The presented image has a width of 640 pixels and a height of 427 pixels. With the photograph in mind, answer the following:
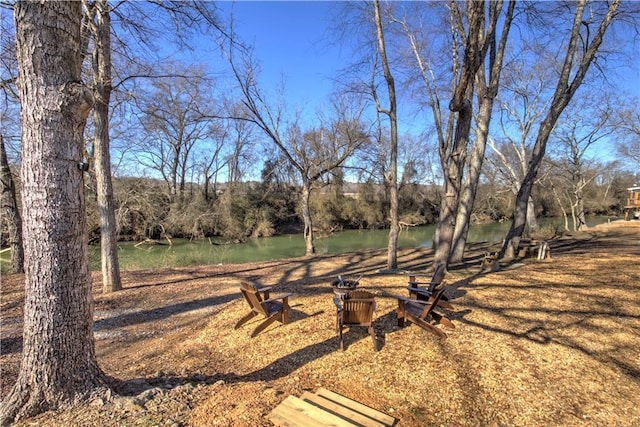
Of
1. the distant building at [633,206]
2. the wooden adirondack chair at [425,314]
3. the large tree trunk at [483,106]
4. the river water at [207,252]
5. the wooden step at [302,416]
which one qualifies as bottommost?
the river water at [207,252]

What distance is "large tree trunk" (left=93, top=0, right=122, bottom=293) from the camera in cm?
632

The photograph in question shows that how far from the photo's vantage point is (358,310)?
13.4 feet

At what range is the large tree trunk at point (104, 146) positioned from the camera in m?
6.32

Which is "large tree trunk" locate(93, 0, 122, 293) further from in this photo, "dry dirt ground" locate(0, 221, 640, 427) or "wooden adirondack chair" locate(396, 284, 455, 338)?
"wooden adirondack chair" locate(396, 284, 455, 338)

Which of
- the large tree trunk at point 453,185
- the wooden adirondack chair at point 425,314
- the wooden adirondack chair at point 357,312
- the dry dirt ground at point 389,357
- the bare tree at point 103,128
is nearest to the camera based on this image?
the dry dirt ground at point 389,357

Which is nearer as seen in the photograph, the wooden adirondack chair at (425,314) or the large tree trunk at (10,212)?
the wooden adirondack chair at (425,314)

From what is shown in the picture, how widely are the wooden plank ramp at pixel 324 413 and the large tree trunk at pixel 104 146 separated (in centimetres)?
606

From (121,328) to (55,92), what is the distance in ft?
14.3

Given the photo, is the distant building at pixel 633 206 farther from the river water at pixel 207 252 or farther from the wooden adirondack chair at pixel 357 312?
the wooden adirondack chair at pixel 357 312

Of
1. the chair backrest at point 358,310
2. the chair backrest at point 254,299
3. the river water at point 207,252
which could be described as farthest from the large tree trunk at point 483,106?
the river water at point 207,252

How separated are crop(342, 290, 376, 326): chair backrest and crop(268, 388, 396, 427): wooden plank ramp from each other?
1265mm

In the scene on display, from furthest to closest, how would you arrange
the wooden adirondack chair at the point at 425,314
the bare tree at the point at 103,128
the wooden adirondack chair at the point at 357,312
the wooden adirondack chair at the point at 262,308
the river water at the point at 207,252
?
1. the river water at the point at 207,252
2. the bare tree at the point at 103,128
3. the wooden adirondack chair at the point at 262,308
4. the wooden adirondack chair at the point at 425,314
5. the wooden adirondack chair at the point at 357,312

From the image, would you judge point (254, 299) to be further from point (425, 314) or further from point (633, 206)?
point (633, 206)

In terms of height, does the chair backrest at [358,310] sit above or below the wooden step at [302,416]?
above
